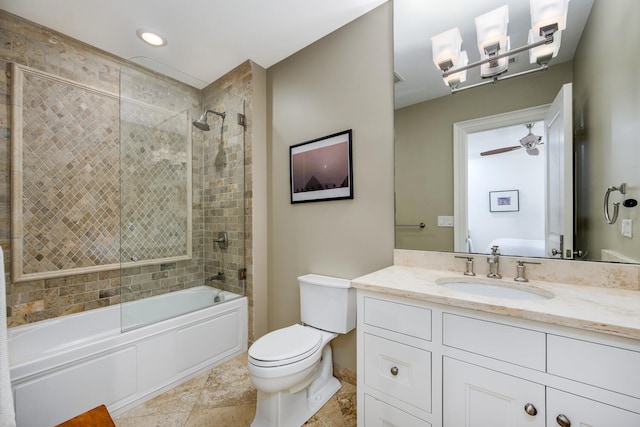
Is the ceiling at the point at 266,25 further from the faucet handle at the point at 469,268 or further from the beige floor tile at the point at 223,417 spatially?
the beige floor tile at the point at 223,417

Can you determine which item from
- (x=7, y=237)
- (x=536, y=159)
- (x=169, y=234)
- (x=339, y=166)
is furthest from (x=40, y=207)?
(x=536, y=159)

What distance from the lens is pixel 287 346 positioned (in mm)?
1525

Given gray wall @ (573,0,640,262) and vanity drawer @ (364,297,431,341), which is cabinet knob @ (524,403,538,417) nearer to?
vanity drawer @ (364,297,431,341)

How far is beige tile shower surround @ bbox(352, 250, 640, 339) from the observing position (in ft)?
2.73

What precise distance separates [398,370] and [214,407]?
1.27 m

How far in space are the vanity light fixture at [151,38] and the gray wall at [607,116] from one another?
266cm

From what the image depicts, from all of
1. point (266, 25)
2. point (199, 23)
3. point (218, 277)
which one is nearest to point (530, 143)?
point (266, 25)

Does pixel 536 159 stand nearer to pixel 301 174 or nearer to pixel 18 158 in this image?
pixel 301 174

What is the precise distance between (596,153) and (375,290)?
1141 millimetres

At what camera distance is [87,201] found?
214cm

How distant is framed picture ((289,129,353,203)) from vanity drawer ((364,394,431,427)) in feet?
3.92

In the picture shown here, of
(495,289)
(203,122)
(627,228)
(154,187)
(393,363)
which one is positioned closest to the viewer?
(627,228)

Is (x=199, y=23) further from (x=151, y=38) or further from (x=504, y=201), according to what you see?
(x=504, y=201)

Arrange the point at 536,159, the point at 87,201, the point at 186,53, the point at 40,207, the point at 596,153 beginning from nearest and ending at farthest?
the point at 596,153 < the point at 536,159 < the point at 40,207 < the point at 87,201 < the point at 186,53
